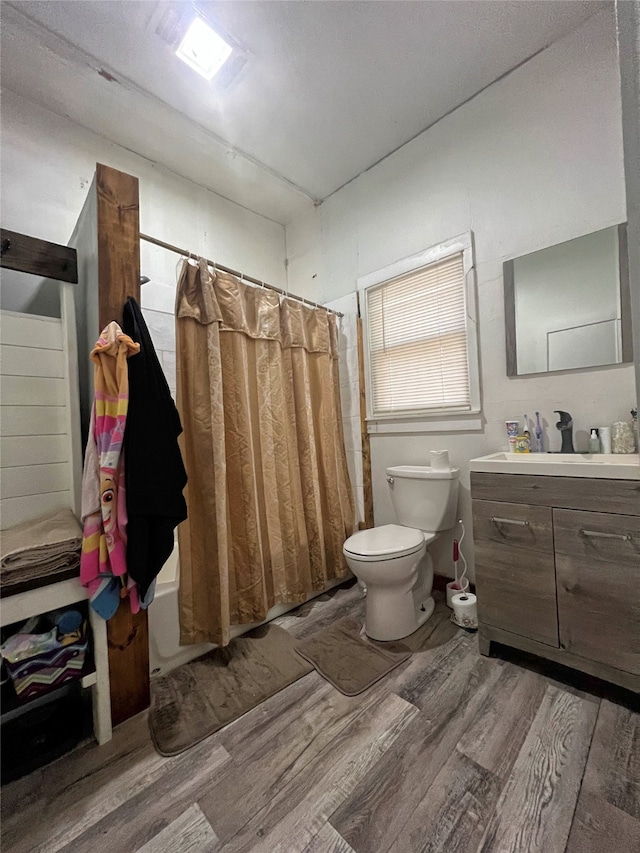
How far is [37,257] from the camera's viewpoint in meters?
1.36

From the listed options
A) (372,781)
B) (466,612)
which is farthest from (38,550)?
(466,612)

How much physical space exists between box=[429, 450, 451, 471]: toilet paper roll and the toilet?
0.11 feet

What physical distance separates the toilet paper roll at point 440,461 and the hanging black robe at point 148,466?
52.0 inches

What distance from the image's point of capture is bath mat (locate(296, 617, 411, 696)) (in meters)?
1.45

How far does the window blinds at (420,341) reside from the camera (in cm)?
206

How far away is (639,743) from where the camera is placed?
1.12 metres

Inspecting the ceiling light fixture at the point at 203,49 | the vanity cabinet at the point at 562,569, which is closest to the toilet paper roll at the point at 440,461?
the vanity cabinet at the point at 562,569

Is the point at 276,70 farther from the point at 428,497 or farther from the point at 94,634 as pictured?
the point at 94,634

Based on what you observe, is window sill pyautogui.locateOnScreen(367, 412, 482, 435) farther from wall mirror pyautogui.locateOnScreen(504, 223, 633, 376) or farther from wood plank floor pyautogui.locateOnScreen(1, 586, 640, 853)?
wood plank floor pyautogui.locateOnScreen(1, 586, 640, 853)

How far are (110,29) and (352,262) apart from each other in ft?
5.29

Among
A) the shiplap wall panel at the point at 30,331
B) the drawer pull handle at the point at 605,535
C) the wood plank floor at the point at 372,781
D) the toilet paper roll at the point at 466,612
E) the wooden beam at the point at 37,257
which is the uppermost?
the wooden beam at the point at 37,257

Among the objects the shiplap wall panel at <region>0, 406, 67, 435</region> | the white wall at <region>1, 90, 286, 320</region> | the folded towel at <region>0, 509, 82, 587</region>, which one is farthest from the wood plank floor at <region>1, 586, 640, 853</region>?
the white wall at <region>1, 90, 286, 320</region>

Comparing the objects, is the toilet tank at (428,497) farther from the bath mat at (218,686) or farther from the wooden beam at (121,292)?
the wooden beam at (121,292)

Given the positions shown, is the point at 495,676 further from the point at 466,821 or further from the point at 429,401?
the point at 429,401
